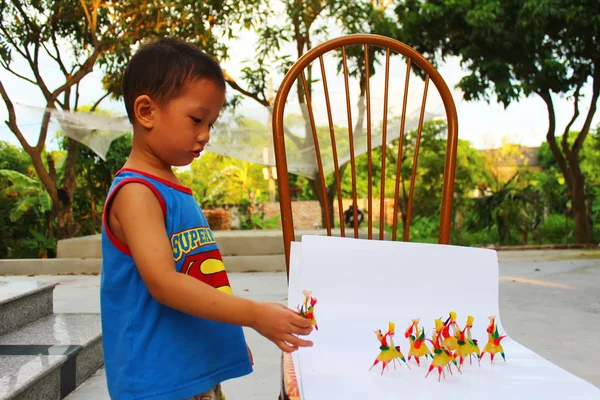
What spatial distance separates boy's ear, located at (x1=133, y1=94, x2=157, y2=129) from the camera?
0.65m

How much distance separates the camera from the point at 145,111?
65 cm

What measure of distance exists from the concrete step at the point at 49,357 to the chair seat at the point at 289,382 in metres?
0.82

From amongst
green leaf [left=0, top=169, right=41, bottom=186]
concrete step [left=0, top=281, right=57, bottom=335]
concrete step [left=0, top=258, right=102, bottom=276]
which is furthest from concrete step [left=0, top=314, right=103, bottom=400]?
green leaf [left=0, top=169, right=41, bottom=186]

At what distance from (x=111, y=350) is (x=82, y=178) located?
6504mm

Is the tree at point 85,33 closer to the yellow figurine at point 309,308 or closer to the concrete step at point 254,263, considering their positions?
the concrete step at point 254,263

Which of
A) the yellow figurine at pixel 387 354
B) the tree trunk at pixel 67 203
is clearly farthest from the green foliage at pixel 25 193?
the yellow figurine at pixel 387 354

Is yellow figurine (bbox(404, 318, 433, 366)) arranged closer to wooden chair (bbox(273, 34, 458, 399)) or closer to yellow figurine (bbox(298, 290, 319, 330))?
yellow figurine (bbox(298, 290, 319, 330))

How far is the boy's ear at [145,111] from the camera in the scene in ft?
2.12

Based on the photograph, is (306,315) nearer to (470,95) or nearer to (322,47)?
(322,47)

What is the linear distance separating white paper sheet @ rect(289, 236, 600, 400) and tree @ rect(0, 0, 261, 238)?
514 centimetres

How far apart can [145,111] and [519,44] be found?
6.26 meters

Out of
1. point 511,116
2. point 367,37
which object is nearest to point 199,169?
point 511,116

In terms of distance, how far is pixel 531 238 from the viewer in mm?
8289

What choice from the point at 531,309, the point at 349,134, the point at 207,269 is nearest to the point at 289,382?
the point at 207,269
